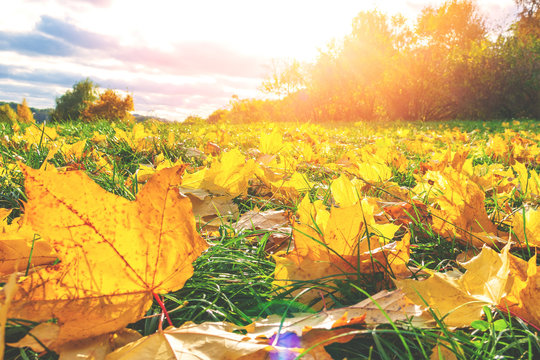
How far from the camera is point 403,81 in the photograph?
1716 cm

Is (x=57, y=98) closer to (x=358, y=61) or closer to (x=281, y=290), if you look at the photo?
(x=358, y=61)

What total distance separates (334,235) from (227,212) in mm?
644

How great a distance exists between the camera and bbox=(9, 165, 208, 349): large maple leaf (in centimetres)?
57

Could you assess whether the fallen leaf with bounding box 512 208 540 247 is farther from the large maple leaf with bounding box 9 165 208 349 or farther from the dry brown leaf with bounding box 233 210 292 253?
the large maple leaf with bounding box 9 165 208 349

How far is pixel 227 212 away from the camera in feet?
4.50

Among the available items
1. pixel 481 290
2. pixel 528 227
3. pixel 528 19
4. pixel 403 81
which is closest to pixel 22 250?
pixel 481 290

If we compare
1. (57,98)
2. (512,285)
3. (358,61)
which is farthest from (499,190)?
(57,98)

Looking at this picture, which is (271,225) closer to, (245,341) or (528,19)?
(245,341)

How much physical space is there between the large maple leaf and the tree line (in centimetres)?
1838

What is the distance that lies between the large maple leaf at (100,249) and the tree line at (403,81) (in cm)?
1838

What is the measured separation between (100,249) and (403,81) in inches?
737

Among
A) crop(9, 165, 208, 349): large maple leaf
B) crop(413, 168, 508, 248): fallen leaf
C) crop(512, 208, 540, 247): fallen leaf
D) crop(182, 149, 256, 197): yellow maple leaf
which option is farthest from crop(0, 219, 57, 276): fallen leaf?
crop(512, 208, 540, 247): fallen leaf

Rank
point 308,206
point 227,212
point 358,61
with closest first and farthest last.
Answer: point 308,206, point 227,212, point 358,61

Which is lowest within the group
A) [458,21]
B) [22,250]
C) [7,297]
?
[22,250]
